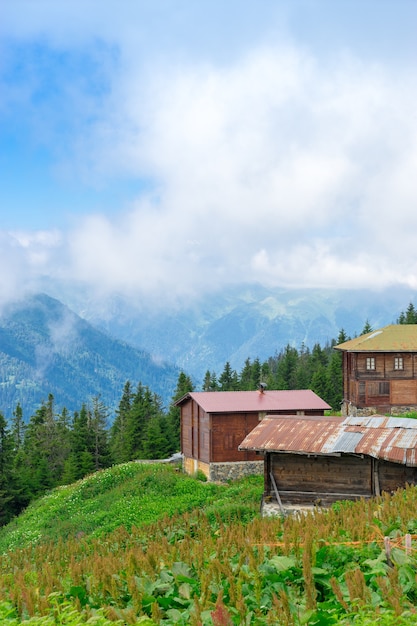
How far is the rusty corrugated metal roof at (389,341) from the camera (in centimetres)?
4762

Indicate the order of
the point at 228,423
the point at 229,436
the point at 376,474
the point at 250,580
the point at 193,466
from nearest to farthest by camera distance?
the point at 250,580 < the point at 376,474 < the point at 229,436 < the point at 228,423 < the point at 193,466

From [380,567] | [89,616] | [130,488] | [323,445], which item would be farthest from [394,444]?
[130,488]

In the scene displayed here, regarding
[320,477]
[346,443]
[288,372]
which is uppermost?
[288,372]

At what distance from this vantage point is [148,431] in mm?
64125

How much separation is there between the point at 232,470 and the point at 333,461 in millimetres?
15311

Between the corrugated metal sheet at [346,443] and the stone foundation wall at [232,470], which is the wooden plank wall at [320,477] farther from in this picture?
the stone foundation wall at [232,470]

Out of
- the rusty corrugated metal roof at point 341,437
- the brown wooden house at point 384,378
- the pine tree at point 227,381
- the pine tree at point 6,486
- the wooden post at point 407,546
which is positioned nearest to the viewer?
the wooden post at point 407,546

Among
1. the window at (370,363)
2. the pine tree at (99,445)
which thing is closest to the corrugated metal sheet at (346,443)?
the window at (370,363)

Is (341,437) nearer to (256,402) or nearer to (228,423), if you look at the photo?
(228,423)

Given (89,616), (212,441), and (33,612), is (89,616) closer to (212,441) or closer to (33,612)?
(33,612)

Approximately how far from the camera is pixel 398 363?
48.2 metres

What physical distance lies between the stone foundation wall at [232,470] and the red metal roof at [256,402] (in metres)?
3.34

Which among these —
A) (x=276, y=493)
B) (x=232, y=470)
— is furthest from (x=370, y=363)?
(x=276, y=493)

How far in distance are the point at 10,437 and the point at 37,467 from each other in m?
4.04
